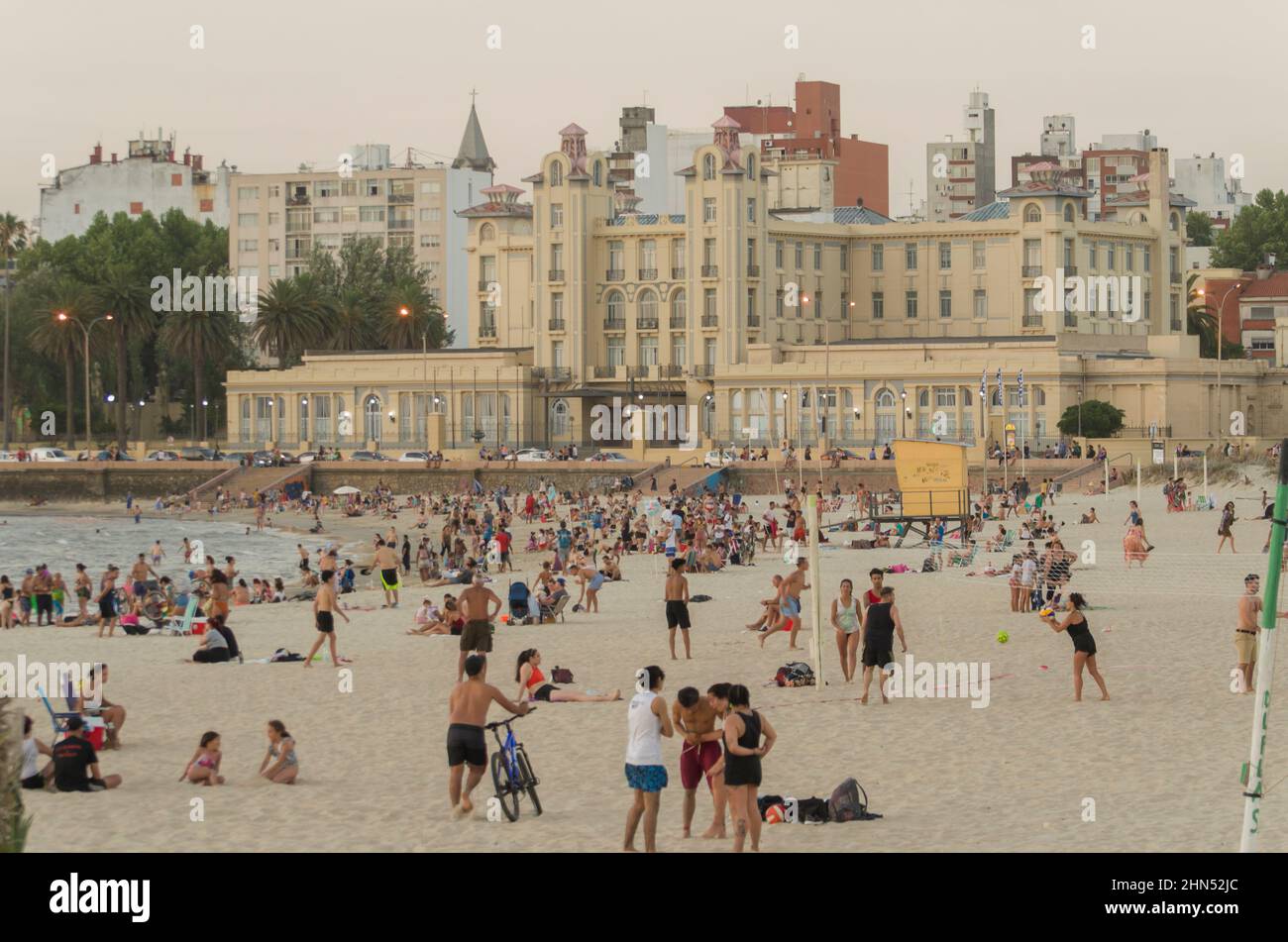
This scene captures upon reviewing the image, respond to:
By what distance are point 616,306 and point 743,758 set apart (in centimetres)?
8003

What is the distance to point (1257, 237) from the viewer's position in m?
118

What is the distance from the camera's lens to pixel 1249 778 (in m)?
12.9

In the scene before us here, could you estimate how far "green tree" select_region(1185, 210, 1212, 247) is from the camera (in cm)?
13162

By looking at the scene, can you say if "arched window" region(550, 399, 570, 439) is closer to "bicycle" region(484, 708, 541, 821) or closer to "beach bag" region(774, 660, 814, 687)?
"beach bag" region(774, 660, 814, 687)

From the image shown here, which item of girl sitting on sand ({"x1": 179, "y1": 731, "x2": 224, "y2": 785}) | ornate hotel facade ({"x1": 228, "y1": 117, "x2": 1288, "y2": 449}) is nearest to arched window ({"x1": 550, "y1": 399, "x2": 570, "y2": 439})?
ornate hotel facade ({"x1": 228, "y1": 117, "x2": 1288, "y2": 449})

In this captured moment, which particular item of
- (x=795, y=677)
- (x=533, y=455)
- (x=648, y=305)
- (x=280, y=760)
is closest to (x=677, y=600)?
(x=795, y=677)

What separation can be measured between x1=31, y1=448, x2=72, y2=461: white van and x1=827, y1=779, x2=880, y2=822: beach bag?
73.9m

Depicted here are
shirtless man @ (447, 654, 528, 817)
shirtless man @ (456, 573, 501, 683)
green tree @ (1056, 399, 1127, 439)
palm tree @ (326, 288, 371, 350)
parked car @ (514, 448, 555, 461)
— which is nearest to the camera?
shirtless man @ (447, 654, 528, 817)

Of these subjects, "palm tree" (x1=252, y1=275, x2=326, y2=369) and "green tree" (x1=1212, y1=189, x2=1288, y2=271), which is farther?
"green tree" (x1=1212, y1=189, x2=1288, y2=271)

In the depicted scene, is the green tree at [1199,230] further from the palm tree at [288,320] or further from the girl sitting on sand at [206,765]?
the girl sitting on sand at [206,765]

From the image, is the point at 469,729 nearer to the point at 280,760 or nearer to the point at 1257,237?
the point at 280,760

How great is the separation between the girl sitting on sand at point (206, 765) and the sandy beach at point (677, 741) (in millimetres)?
166

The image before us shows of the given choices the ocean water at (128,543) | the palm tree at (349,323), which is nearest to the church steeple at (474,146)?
the palm tree at (349,323)
